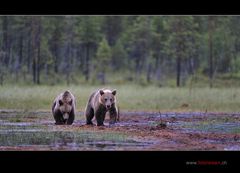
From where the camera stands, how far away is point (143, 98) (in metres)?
20.6

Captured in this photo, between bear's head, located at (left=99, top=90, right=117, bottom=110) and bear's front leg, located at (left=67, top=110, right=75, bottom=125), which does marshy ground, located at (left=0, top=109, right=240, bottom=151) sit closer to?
A: bear's front leg, located at (left=67, top=110, right=75, bottom=125)

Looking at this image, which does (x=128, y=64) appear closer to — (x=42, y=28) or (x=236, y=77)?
(x=236, y=77)

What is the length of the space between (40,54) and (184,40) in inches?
306

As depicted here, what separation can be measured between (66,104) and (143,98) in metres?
6.32

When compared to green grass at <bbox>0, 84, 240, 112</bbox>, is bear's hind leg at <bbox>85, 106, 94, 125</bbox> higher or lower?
lower

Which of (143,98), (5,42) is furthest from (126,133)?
(143,98)

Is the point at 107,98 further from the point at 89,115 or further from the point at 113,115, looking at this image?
the point at 89,115

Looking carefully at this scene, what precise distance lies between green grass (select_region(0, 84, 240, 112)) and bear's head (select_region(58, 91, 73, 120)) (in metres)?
2.59

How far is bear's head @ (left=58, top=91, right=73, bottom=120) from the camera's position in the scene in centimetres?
1459

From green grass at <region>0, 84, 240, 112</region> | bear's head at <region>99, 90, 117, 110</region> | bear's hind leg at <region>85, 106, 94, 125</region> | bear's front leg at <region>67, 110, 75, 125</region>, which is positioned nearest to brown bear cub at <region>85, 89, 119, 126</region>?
bear's head at <region>99, 90, 117, 110</region>

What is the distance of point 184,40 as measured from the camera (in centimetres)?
2461

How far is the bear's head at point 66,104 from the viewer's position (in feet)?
47.9

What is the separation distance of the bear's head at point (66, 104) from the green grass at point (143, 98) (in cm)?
259

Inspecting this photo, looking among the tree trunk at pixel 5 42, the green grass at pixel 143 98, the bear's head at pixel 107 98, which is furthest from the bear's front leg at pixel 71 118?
the tree trunk at pixel 5 42
